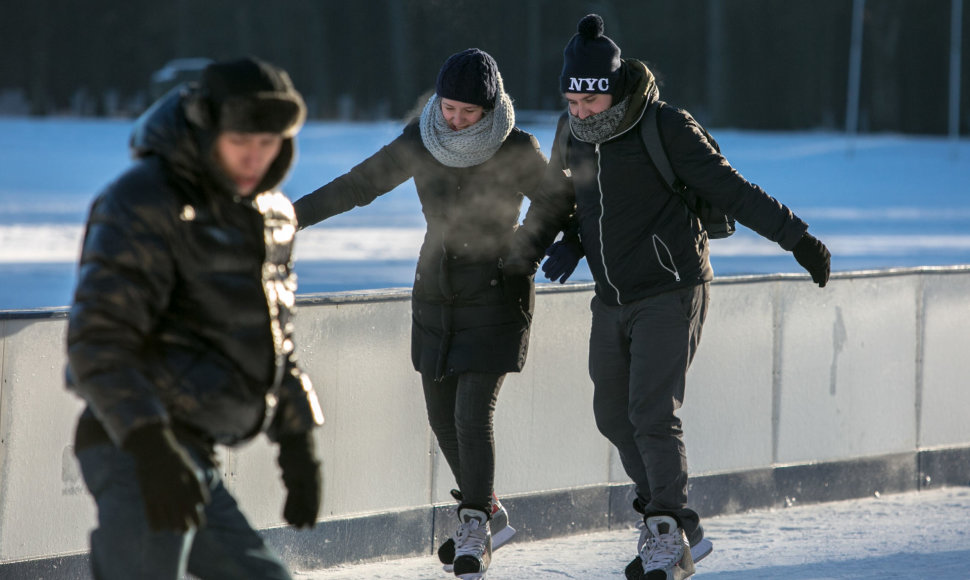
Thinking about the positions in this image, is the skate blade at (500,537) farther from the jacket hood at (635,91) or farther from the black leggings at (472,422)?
the jacket hood at (635,91)

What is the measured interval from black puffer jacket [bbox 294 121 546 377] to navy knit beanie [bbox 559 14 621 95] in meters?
0.26

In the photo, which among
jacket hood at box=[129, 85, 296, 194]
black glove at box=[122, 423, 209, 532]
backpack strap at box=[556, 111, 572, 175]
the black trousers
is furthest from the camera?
backpack strap at box=[556, 111, 572, 175]

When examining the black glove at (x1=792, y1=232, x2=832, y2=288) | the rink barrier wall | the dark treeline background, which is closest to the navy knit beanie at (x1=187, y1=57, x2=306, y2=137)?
the rink barrier wall

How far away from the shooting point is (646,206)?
13.5 feet

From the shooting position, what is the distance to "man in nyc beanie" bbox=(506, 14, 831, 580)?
4094 mm

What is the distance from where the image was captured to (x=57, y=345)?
405cm

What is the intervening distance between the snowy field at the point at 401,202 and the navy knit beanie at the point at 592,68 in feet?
9.07

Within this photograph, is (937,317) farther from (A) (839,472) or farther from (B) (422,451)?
(B) (422,451)

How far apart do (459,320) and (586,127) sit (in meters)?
0.65

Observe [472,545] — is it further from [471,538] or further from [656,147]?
[656,147]

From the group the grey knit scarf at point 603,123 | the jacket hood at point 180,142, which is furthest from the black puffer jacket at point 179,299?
the grey knit scarf at point 603,123

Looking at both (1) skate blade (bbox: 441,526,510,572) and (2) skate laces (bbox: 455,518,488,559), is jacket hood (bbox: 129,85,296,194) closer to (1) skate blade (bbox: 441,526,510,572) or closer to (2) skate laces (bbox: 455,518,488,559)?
(2) skate laces (bbox: 455,518,488,559)

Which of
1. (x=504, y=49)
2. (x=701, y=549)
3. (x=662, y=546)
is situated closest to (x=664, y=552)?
(x=662, y=546)

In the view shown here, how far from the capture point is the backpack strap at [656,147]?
4.09 meters
